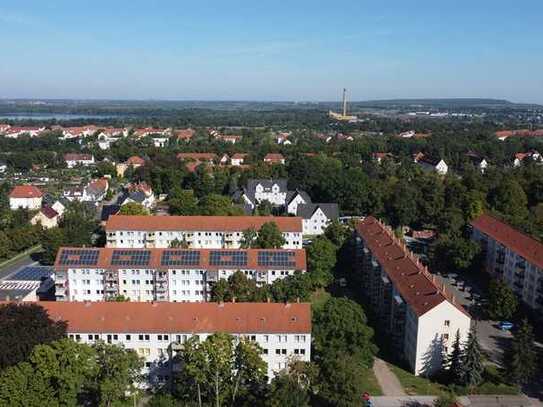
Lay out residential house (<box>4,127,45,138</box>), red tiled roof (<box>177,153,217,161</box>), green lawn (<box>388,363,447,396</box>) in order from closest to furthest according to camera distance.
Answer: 1. green lawn (<box>388,363,447,396</box>)
2. red tiled roof (<box>177,153,217,161</box>)
3. residential house (<box>4,127,45,138</box>)

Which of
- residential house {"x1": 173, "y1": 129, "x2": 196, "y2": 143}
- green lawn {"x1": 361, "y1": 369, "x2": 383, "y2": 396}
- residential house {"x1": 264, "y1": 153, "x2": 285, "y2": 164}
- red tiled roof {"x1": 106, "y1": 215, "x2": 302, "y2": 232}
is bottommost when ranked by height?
green lawn {"x1": 361, "y1": 369, "x2": 383, "y2": 396}

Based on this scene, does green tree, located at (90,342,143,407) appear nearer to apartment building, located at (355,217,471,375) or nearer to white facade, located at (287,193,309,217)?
apartment building, located at (355,217,471,375)

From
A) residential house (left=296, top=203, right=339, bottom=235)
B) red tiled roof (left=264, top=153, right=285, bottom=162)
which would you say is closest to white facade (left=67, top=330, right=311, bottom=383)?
residential house (left=296, top=203, right=339, bottom=235)

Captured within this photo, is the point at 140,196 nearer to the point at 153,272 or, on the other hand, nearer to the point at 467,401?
the point at 153,272

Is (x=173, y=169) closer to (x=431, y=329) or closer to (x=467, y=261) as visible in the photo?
(x=467, y=261)

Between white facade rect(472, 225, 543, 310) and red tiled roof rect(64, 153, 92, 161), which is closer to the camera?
white facade rect(472, 225, 543, 310)

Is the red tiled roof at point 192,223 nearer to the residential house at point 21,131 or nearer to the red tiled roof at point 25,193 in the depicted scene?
the red tiled roof at point 25,193
